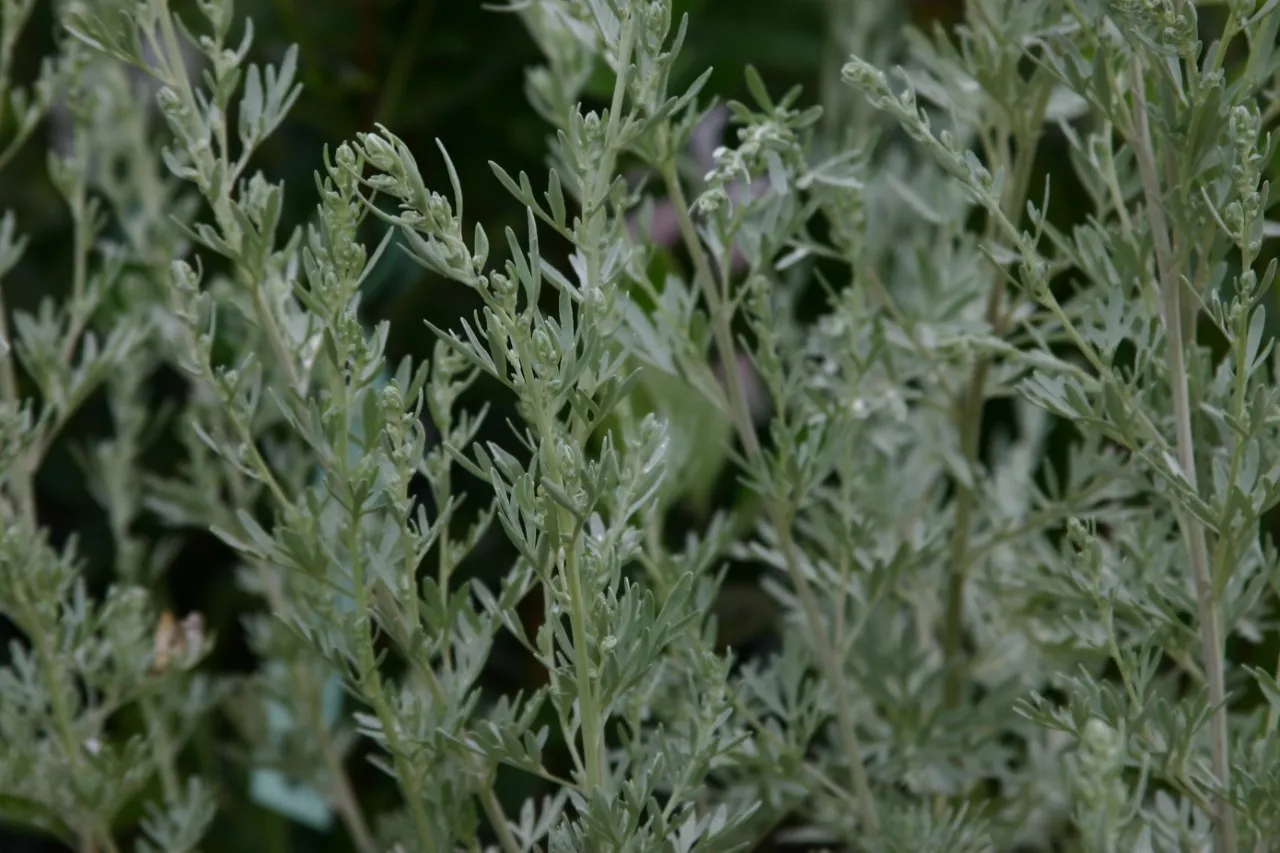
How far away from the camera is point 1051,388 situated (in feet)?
1.36

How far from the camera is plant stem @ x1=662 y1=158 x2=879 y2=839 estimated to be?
0.48 meters

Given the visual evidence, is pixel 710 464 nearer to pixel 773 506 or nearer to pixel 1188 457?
pixel 773 506

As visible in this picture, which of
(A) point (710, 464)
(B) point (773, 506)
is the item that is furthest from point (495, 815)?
(A) point (710, 464)

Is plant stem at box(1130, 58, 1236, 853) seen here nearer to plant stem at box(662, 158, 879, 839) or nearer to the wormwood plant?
the wormwood plant

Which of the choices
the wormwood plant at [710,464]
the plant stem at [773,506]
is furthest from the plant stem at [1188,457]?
the plant stem at [773,506]

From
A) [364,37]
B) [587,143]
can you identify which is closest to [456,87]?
[364,37]

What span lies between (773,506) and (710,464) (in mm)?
212

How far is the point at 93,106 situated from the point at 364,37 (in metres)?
0.34

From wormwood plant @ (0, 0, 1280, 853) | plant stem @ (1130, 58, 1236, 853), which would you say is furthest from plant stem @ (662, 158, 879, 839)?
plant stem @ (1130, 58, 1236, 853)

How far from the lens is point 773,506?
503mm

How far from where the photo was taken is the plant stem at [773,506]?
1.57ft

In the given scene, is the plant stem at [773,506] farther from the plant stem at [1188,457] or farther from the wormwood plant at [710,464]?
the plant stem at [1188,457]

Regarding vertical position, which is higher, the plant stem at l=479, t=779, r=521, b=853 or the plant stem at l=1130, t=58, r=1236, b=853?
the plant stem at l=1130, t=58, r=1236, b=853

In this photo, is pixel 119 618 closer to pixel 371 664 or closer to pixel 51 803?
pixel 51 803
